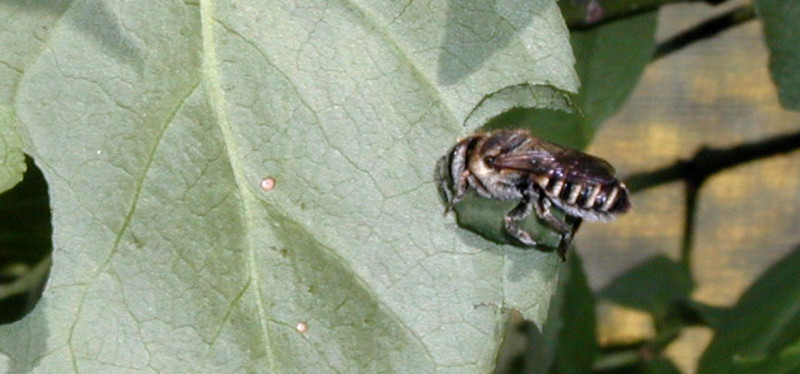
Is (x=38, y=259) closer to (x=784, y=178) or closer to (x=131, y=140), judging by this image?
(x=131, y=140)

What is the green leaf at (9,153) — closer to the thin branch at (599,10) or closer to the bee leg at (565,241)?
the bee leg at (565,241)

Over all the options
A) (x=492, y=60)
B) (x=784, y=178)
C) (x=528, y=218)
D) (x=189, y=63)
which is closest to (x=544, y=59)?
(x=492, y=60)

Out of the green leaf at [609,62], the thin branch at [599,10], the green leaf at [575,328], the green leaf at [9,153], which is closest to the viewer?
the green leaf at [9,153]

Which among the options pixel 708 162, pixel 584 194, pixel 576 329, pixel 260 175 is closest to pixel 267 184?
pixel 260 175

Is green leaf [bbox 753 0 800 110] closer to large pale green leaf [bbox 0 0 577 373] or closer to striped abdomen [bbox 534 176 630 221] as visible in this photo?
striped abdomen [bbox 534 176 630 221]

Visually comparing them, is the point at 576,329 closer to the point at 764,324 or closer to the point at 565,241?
the point at 764,324

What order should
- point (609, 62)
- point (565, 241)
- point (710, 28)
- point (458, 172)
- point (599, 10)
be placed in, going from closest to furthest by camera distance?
point (458, 172) < point (565, 241) < point (599, 10) < point (609, 62) < point (710, 28)

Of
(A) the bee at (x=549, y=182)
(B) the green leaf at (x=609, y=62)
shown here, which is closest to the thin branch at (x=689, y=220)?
(B) the green leaf at (x=609, y=62)
